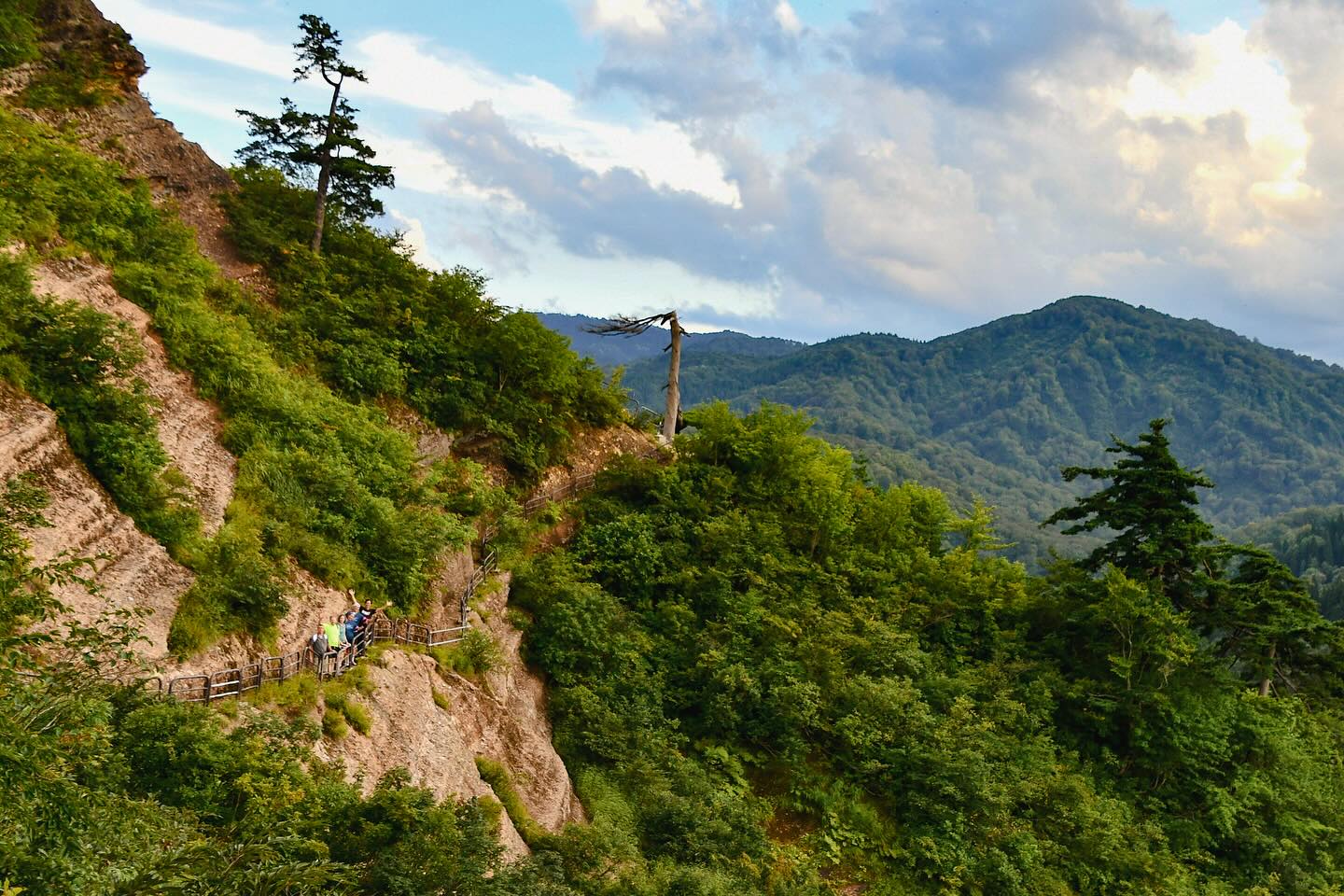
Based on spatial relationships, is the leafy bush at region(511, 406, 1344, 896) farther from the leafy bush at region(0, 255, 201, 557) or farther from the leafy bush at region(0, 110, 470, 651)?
the leafy bush at region(0, 255, 201, 557)

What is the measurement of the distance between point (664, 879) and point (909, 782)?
941 centimetres

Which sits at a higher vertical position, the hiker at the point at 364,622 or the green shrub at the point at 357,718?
the hiker at the point at 364,622

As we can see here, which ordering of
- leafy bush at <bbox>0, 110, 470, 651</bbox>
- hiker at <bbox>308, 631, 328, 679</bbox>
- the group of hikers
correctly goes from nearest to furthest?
1. hiker at <bbox>308, 631, 328, 679</bbox>
2. the group of hikers
3. leafy bush at <bbox>0, 110, 470, 651</bbox>

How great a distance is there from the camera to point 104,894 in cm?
722

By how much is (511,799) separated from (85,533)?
28.5ft

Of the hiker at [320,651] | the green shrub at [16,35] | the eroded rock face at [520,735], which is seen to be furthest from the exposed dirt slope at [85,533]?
the green shrub at [16,35]

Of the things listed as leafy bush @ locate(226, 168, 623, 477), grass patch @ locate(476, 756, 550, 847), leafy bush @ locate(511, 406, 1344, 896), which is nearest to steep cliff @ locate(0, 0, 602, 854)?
grass patch @ locate(476, 756, 550, 847)

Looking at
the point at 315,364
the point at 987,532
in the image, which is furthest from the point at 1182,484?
the point at 315,364

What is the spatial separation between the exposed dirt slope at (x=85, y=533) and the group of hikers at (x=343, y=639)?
2.37 m

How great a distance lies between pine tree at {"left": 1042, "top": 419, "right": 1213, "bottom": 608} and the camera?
28.9 meters

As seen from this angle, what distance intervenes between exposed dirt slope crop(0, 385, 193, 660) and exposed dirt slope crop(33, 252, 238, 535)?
70.3 inches

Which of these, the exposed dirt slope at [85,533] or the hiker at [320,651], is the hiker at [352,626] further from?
the exposed dirt slope at [85,533]

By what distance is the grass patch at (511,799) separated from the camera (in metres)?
16.6

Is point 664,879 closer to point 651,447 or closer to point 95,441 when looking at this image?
point 95,441
